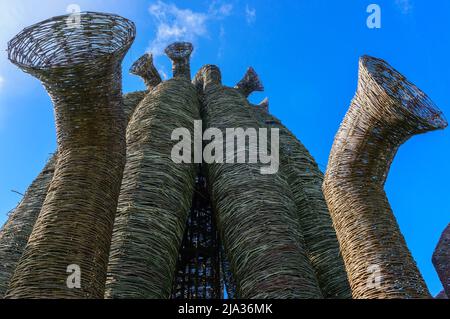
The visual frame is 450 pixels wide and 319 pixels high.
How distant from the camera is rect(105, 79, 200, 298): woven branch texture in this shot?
2.82 meters

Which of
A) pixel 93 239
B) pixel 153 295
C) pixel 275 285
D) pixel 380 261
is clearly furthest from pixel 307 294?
pixel 93 239

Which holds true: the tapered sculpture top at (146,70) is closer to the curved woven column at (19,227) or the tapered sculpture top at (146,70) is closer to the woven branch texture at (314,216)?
the woven branch texture at (314,216)

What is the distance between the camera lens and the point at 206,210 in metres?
4.67

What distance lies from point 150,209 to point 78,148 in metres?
0.79

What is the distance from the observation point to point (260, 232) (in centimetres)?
292

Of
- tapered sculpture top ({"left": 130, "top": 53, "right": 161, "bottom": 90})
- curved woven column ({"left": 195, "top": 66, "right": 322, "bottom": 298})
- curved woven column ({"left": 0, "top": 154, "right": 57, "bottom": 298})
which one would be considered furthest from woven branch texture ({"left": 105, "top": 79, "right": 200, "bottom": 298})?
tapered sculpture top ({"left": 130, "top": 53, "right": 161, "bottom": 90})

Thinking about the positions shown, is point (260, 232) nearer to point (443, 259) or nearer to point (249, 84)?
point (443, 259)

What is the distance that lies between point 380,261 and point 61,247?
1.39 m

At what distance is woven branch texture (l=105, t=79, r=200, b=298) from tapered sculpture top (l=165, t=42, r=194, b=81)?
1.88m
